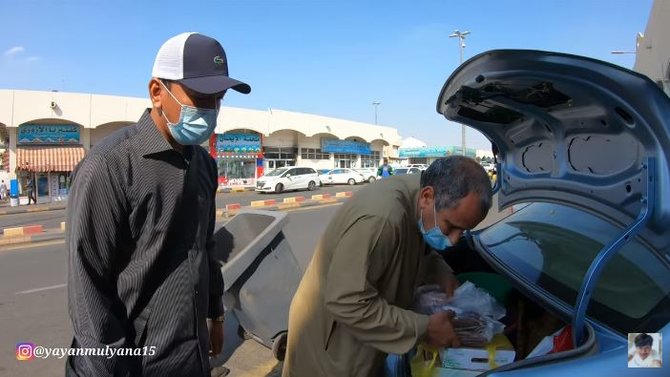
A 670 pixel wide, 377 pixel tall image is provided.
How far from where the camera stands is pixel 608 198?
2.09 metres

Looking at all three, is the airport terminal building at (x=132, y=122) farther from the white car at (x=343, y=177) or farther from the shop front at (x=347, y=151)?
the white car at (x=343, y=177)

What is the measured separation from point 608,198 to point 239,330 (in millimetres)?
3278

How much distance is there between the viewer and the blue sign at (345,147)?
136 ft

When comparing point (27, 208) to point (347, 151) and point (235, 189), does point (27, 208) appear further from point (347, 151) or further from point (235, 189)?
point (347, 151)

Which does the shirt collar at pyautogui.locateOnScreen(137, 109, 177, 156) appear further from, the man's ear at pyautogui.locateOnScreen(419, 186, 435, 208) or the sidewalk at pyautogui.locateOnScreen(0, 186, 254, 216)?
the sidewalk at pyautogui.locateOnScreen(0, 186, 254, 216)

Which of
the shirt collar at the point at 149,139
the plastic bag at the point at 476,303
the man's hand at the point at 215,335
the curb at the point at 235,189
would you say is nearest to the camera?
the shirt collar at the point at 149,139

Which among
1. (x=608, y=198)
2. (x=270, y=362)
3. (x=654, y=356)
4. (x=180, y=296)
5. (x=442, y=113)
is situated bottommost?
(x=270, y=362)

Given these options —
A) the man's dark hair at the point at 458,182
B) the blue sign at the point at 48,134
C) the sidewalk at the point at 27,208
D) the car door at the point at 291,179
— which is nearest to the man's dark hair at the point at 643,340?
the man's dark hair at the point at 458,182

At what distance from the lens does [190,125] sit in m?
1.82

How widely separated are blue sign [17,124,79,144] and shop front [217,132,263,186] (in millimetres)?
9124

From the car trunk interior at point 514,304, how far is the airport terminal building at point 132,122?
41.9 feet

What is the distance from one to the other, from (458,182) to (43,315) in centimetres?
551

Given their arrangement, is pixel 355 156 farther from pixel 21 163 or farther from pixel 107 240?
pixel 107 240

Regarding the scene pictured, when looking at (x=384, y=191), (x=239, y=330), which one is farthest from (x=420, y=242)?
(x=239, y=330)
